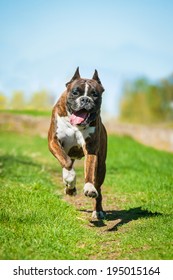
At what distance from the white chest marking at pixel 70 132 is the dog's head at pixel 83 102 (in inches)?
5.6

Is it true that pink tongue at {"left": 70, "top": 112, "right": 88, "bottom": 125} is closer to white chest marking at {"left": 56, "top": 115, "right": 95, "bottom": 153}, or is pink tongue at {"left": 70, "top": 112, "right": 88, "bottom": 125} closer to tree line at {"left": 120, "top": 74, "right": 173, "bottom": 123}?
white chest marking at {"left": 56, "top": 115, "right": 95, "bottom": 153}

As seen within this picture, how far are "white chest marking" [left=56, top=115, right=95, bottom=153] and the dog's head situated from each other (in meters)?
Result: 0.14

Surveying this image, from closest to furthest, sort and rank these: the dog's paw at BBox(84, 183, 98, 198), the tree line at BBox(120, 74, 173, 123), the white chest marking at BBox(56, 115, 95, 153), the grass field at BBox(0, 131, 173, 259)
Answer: the grass field at BBox(0, 131, 173, 259), the dog's paw at BBox(84, 183, 98, 198), the white chest marking at BBox(56, 115, 95, 153), the tree line at BBox(120, 74, 173, 123)

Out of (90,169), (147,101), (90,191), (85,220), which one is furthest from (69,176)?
(147,101)

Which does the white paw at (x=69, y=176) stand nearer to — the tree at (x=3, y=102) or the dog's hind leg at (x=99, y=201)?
the dog's hind leg at (x=99, y=201)

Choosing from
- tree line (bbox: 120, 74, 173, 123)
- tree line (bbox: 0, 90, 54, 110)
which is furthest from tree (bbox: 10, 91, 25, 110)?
tree line (bbox: 120, 74, 173, 123)

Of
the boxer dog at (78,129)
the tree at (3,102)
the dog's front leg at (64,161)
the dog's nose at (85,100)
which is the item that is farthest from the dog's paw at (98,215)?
the tree at (3,102)

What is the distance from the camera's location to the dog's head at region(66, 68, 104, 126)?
769cm

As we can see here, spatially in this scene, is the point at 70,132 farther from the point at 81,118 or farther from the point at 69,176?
the point at 69,176

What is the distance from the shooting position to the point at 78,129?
26.1ft

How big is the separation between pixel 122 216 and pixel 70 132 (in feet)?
5.31
